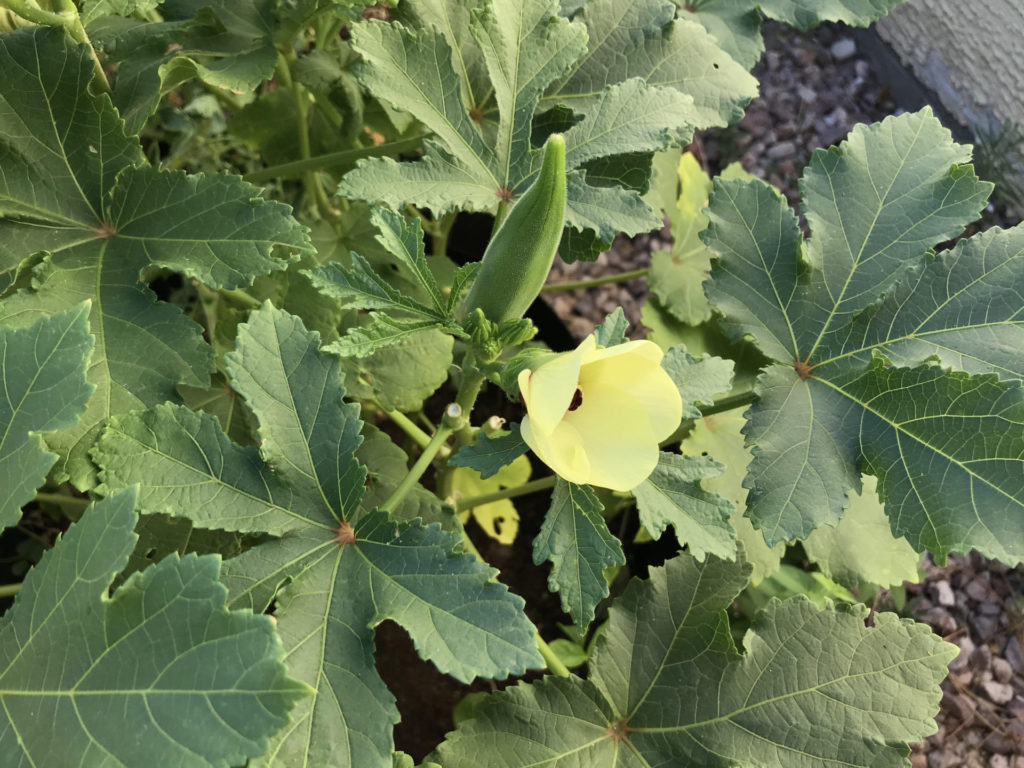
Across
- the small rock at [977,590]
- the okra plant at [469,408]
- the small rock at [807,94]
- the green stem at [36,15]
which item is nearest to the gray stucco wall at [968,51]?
the small rock at [807,94]

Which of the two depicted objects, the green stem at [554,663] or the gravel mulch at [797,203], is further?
the gravel mulch at [797,203]

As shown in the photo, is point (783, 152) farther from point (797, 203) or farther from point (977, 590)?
point (977, 590)

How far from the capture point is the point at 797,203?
229 cm

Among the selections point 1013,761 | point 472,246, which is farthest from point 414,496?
point 1013,761

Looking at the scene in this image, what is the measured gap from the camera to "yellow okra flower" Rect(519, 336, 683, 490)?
0.76 meters

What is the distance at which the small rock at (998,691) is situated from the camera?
180 cm

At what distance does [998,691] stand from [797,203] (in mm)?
1306

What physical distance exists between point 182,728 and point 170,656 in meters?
0.06

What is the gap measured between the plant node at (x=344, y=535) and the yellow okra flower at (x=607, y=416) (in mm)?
272

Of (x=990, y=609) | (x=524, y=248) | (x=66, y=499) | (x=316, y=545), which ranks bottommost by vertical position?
(x=66, y=499)

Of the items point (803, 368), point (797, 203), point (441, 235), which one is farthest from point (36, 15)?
point (797, 203)

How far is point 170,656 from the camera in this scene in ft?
2.30

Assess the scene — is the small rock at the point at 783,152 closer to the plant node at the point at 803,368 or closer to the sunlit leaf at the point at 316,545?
the plant node at the point at 803,368

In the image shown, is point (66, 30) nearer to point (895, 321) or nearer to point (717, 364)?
point (717, 364)
